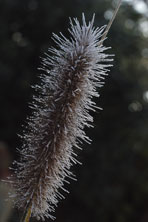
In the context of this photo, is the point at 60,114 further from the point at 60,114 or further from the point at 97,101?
the point at 97,101

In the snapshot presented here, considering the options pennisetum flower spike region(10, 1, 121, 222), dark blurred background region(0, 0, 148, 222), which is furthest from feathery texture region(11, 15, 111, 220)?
dark blurred background region(0, 0, 148, 222)

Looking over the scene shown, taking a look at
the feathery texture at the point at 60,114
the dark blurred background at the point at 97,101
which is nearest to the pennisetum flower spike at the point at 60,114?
the feathery texture at the point at 60,114

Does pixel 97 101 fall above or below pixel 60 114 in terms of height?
above

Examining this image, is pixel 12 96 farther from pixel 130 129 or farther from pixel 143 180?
pixel 143 180

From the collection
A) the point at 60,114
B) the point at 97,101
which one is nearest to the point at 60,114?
the point at 60,114

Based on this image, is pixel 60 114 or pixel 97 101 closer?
pixel 60 114

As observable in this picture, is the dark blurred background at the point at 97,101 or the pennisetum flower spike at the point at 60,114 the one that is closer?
the pennisetum flower spike at the point at 60,114

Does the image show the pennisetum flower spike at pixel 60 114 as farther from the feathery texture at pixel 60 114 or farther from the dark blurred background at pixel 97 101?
the dark blurred background at pixel 97 101
